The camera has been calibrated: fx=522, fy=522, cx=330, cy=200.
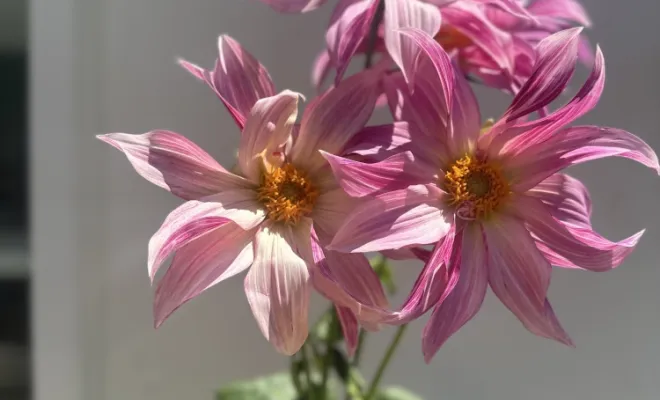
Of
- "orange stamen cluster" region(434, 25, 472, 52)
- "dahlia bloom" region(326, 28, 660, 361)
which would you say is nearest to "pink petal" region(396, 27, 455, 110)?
"dahlia bloom" region(326, 28, 660, 361)

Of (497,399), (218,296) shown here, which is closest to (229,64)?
(218,296)

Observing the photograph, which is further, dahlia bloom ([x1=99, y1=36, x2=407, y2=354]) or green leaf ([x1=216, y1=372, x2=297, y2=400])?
green leaf ([x1=216, y1=372, x2=297, y2=400])

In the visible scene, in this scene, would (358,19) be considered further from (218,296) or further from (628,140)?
(218,296)

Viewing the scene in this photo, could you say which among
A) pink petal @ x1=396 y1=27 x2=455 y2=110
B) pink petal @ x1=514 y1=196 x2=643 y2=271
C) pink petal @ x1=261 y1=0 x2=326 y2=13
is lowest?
pink petal @ x1=514 y1=196 x2=643 y2=271

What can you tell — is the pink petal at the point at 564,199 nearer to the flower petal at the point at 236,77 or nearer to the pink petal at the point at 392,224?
the pink petal at the point at 392,224

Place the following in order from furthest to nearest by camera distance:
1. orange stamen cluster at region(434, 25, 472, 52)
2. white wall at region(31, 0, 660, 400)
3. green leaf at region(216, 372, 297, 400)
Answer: white wall at region(31, 0, 660, 400) < green leaf at region(216, 372, 297, 400) < orange stamen cluster at region(434, 25, 472, 52)

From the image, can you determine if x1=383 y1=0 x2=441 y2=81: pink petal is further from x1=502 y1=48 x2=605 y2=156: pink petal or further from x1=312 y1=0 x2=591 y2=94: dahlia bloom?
x1=502 y1=48 x2=605 y2=156: pink petal

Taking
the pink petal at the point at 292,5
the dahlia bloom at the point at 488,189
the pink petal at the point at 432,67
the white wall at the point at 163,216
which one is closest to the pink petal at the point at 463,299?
the dahlia bloom at the point at 488,189
